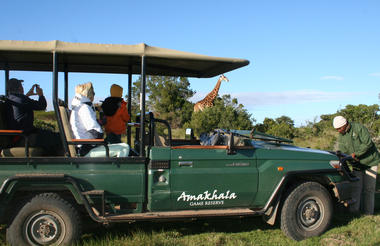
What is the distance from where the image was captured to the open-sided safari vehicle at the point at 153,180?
13.5ft

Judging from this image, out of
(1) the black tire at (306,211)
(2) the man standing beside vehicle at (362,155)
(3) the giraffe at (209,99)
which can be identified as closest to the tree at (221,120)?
(3) the giraffe at (209,99)

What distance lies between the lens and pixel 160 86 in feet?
70.4

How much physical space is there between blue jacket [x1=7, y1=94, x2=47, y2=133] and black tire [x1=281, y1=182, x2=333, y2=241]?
3.64 meters

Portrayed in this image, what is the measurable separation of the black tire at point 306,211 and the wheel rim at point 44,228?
112 inches

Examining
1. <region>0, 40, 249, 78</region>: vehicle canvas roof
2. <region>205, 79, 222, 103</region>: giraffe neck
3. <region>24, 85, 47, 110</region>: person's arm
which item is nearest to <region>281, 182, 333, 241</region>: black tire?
<region>0, 40, 249, 78</region>: vehicle canvas roof

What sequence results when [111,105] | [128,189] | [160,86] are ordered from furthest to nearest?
[160,86] → [111,105] → [128,189]

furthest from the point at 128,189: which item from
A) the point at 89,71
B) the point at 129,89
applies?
the point at 89,71

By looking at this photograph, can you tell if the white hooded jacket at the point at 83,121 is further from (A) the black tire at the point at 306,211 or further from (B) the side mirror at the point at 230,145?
(A) the black tire at the point at 306,211

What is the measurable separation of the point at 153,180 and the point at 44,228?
1.35m

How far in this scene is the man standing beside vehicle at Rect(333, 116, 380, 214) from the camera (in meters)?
6.08

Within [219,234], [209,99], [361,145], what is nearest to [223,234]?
[219,234]

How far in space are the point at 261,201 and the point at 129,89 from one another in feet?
9.30

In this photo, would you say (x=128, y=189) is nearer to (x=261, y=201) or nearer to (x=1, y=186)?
(x=1, y=186)

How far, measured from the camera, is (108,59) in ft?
17.0
